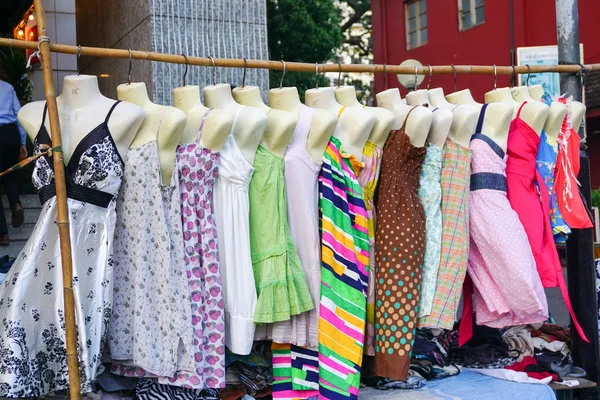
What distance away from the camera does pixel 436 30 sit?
1479 cm

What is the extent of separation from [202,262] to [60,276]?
1.75ft

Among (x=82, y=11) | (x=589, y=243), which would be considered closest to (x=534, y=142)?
(x=589, y=243)

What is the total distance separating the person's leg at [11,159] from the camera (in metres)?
5.06

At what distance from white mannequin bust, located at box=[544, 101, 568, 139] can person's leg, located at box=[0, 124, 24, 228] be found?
3464mm

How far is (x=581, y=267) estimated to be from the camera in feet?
12.5

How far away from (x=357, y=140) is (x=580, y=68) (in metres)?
1.36

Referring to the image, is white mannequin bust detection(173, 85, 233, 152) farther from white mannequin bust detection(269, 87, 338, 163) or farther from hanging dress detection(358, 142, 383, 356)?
hanging dress detection(358, 142, 383, 356)

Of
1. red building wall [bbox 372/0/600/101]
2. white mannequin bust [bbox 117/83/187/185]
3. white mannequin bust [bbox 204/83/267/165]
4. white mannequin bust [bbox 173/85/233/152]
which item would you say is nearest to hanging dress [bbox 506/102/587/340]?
white mannequin bust [bbox 204/83/267/165]

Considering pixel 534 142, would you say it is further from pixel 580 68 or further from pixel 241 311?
pixel 241 311

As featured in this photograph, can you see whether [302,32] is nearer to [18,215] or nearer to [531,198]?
[18,215]

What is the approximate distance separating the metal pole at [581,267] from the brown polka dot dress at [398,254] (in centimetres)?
103

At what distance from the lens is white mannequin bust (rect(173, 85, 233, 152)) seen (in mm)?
2898

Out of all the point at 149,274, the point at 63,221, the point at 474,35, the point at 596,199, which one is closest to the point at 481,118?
the point at 149,274

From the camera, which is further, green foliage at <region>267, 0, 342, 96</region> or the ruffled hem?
green foliage at <region>267, 0, 342, 96</region>
